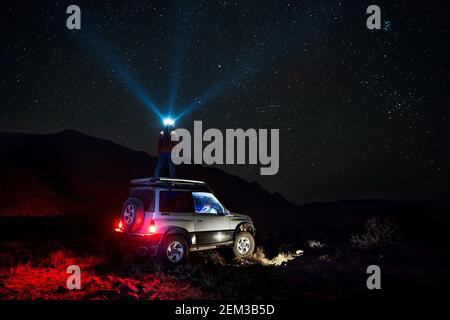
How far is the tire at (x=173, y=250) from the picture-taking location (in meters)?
9.93

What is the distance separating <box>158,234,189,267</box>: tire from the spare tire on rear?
766mm

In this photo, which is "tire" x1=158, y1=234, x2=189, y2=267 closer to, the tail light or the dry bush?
the tail light

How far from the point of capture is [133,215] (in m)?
10.1

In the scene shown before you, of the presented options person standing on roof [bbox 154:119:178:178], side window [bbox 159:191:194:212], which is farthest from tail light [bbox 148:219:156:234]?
person standing on roof [bbox 154:119:178:178]

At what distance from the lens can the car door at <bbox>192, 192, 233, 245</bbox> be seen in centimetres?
1088

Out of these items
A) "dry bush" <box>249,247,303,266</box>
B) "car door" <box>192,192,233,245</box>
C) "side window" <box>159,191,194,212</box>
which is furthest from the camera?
"dry bush" <box>249,247,303,266</box>

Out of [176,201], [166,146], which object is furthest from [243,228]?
[166,146]

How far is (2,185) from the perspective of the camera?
4638cm

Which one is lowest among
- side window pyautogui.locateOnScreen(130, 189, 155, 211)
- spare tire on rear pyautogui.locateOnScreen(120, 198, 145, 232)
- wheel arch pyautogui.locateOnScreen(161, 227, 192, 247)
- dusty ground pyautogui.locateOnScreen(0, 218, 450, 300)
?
dusty ground pyautogui.locateOnScreen(0, 218, 450, 300)

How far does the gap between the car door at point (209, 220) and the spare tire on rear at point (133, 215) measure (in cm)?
150

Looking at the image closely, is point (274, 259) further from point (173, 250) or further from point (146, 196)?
point (146, 196)

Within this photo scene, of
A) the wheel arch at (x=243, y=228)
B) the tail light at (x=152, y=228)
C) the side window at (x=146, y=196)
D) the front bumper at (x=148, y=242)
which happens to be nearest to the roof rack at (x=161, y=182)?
the side window at (x=146, y=196)
